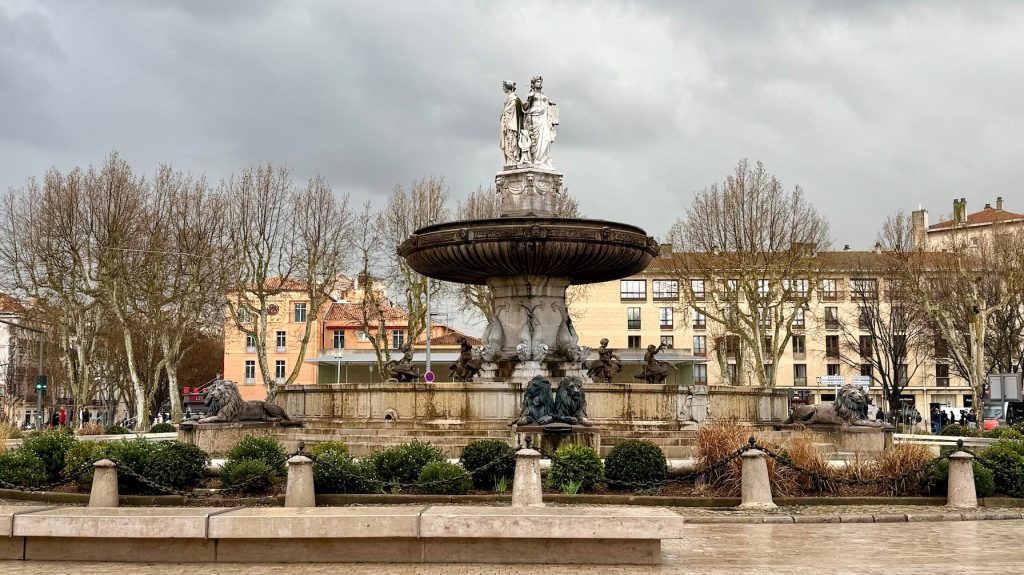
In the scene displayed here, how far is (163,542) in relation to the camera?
890cm

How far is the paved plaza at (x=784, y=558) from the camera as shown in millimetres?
8617

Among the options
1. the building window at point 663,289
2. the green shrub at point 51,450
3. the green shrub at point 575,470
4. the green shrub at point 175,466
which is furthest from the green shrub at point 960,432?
the building window at point 663,289

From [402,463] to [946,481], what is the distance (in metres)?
6.90

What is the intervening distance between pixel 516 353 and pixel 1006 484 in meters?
10.4

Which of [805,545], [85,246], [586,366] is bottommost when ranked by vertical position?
[805,545]

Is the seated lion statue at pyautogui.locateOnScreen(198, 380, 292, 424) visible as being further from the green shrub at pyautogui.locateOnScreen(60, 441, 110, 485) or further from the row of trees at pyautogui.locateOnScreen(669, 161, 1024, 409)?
the row of trees at pyautogui.locateOnScreen(669, 161, 1024, 409)

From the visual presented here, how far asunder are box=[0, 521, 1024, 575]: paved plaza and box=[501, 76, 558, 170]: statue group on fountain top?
1359cm

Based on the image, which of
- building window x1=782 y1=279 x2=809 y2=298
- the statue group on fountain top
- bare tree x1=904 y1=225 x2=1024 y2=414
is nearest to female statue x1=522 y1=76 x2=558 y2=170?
the statue group on fountain top

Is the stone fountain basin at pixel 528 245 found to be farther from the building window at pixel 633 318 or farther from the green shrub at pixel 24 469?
the building window at pixel 633 318

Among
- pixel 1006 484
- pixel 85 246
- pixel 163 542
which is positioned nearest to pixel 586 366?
pixel 1006 484

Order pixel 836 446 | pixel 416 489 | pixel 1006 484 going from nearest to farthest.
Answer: pixel 416 489 → pixel 1006 484 → pixel 836 446

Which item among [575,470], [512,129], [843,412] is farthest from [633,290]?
[575,470]

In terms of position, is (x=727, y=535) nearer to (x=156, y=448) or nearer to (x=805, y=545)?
(x=805, y=545)

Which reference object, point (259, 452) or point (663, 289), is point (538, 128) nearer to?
point (259, 452)
